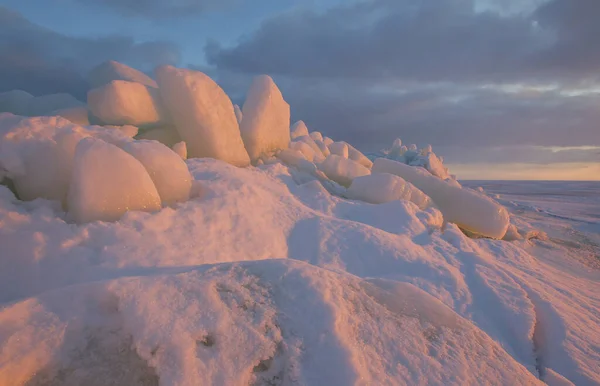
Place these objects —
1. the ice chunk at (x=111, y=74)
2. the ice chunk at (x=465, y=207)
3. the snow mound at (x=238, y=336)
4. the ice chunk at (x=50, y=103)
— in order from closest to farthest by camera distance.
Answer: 1. the snow mound at (x=238, y=336)
2. the ice chunk at (x=465, y=207)
3. the ice chunk at (x=111, y=74)
4. the ice chunk at (x=50, y=103)

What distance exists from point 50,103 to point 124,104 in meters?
2.64

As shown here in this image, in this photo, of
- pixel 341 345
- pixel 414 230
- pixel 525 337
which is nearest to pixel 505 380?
pixel 341 345

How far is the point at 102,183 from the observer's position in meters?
2.86

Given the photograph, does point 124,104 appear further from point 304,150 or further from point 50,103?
point 304,150

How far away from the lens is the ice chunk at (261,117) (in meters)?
6.29

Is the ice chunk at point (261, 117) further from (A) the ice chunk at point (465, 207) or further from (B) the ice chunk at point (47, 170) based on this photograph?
(B) the ice chunk at point (47, 170)

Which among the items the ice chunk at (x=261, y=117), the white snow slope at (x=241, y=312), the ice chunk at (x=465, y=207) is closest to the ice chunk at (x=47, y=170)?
the white snow slope at (x=241, y=312)

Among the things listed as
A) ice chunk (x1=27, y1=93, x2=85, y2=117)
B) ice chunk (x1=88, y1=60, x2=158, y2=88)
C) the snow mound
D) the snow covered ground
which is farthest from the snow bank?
the snow mound

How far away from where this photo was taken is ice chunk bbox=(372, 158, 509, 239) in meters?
5.95

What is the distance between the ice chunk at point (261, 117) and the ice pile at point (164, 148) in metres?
0.02

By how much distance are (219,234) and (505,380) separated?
7.95 feet

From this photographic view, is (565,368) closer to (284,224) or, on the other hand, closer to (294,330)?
(294,330)

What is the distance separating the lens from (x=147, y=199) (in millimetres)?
3104

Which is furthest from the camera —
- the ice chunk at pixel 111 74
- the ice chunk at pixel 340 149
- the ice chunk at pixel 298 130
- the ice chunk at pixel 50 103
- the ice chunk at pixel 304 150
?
the ice chunk at pixel 298 130
